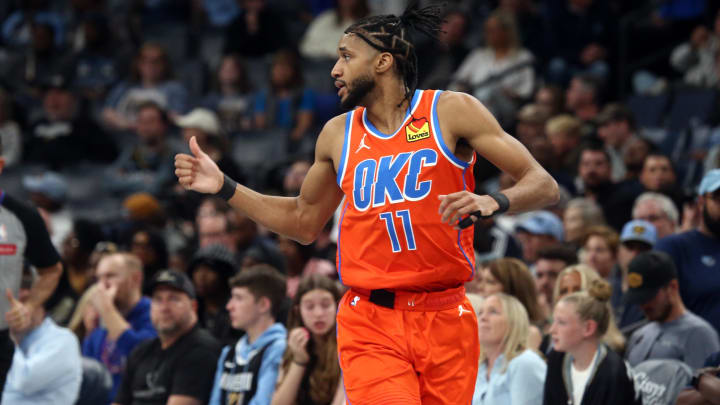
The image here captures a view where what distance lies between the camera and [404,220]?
454 cm

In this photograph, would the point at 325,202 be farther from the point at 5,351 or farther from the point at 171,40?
the point at 171,40

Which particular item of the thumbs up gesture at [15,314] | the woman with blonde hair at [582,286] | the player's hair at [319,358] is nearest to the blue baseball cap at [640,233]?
the woman with blonde hair at [582,286]

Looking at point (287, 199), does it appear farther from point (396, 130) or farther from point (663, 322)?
point (663, 322)

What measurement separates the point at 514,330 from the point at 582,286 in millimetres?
650

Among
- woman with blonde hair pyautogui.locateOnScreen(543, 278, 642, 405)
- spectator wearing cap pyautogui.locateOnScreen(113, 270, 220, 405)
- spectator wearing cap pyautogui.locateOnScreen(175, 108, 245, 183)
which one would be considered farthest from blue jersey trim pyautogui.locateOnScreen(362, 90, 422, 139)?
spectator wearing cap pyautogui.locateOnScreen(175, 108, 245, 183)

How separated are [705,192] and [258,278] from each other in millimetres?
2856

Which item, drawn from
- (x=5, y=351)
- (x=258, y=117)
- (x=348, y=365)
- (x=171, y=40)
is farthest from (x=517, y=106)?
(x=348, y=365)

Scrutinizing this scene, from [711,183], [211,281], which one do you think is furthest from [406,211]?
[211,281]

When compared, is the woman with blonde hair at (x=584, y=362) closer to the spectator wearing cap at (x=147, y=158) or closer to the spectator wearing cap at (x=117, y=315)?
the spectator wearing cap at (x=117, y=315)

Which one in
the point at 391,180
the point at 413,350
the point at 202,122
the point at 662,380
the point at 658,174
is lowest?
the point at 662,380

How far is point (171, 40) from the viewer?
14586 millimetres

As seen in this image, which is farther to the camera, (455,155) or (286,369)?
(286,369)

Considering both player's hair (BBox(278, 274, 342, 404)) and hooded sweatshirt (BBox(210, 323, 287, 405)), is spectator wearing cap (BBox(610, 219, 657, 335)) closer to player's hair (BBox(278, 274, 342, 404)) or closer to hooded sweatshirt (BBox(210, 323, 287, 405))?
player's hair (BBox(278, 274, 342, 404))

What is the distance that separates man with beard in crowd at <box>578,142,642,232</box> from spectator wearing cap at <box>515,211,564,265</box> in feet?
2.26
